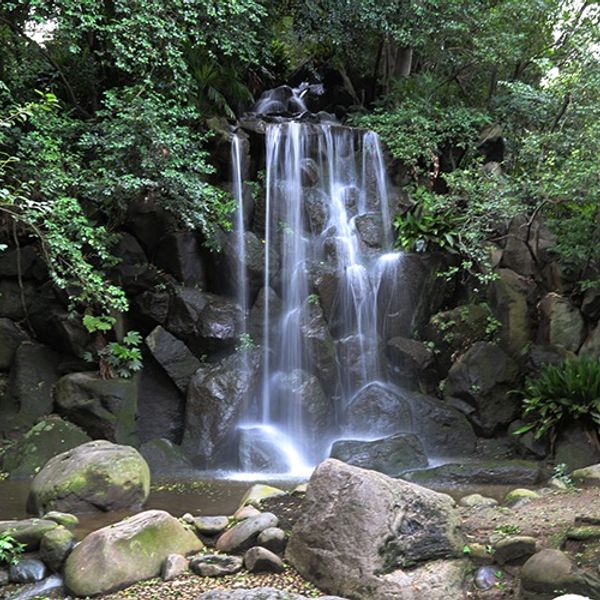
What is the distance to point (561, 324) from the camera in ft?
37.8

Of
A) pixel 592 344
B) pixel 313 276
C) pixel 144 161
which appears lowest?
pixel 592 344

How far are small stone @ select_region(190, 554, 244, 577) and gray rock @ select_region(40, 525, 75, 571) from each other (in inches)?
46.9

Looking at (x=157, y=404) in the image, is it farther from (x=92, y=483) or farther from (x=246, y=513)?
(x=246, y=513)

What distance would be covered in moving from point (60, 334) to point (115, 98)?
174 inches

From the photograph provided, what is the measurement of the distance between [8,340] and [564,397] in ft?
32.8

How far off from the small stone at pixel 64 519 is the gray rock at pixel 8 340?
228 inches

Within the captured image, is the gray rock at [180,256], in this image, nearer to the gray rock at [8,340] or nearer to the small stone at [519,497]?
the gray rock at [8,340]

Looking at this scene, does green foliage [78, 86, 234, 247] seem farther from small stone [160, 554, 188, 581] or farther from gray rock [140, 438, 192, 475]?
small stone [160, 554, 188, 581]

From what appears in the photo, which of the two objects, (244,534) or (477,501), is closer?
(244,534)

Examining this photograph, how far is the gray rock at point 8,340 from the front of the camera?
11672 millimetres

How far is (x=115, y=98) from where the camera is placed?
36.2 ft

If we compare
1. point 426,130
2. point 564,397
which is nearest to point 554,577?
point 564,397

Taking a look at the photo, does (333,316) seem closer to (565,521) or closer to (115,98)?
(115,98)

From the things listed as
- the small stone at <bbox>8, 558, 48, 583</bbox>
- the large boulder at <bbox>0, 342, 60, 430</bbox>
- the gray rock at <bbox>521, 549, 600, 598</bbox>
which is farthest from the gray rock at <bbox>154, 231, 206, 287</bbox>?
the gray rock at <bbox>521, 549, 600, 598</bbox>
